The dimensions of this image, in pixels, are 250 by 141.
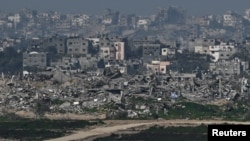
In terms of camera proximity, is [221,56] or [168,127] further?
[221,56]

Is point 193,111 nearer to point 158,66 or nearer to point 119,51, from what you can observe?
point 158,66

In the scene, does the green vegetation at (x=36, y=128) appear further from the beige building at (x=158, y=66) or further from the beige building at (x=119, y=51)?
the beige building at (x=119, y=51)

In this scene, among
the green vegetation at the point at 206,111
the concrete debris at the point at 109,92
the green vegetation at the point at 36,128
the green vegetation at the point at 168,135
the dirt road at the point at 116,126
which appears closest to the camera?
the green vegetation at the point at 168,135

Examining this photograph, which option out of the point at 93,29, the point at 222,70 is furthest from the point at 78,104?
the point at 93,29

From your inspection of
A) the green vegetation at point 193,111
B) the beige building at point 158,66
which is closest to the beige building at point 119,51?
the beige building at point 158,66

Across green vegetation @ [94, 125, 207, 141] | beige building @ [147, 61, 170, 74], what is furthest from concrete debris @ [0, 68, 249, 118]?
beige building @ [147, 61, 170, 74]

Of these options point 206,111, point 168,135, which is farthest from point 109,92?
point 168,135

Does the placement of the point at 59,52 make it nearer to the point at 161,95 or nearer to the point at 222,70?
the point at 222,70
